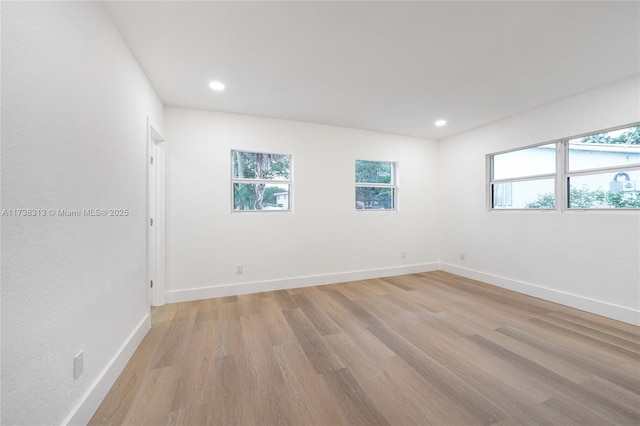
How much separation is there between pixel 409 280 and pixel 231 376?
3210 mm

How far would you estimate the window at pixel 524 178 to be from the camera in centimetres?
318

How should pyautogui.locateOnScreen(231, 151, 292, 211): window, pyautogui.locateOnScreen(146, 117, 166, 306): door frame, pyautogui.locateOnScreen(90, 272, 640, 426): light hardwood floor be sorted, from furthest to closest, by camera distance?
pyautogui.locateOnScreen(231, 151, 292, 211): window, pyautogui.locateOnScreen(146, 117, 166, 306): door frame, pyautogui.locateOnScreen(90, 272, 640, 426): light hardwood floor

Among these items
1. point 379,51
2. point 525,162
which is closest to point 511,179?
point 525,162

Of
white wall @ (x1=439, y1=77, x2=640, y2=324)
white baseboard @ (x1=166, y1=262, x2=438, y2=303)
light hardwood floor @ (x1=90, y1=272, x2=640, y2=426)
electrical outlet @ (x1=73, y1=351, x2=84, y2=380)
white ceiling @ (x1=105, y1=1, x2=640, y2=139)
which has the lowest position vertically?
light hardwood floor @ (x1=90, y1=272, x2=640, y2=426)

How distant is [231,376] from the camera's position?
1687 mm

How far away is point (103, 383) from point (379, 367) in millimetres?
1864

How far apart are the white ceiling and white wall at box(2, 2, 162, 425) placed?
53cm

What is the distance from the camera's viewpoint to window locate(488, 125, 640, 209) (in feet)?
8.29

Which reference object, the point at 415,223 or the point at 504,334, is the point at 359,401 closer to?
the point at 504,334

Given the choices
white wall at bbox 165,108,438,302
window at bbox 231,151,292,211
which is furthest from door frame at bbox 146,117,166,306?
window at bbox 231,151,292,211

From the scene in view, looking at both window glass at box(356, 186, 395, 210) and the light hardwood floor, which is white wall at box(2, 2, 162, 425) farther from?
window glass at box(356, 186, 395, 210)

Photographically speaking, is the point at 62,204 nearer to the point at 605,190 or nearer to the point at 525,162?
the point at 605,190

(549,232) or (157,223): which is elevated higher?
(157,223)

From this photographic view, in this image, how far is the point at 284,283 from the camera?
358 cm
